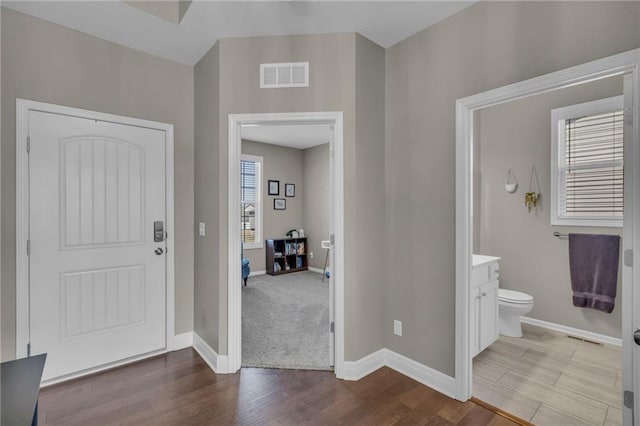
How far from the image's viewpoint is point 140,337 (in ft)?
8.78

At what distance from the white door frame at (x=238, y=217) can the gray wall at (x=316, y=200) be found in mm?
3718

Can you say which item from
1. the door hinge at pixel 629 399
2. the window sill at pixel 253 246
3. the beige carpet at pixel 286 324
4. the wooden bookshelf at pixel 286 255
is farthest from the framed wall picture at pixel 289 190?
the door hinge at pixel 629 399

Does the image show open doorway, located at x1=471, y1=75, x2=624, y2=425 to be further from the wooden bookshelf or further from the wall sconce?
the wooden bookshelf

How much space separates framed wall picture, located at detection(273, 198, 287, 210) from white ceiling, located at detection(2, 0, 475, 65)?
3946mm

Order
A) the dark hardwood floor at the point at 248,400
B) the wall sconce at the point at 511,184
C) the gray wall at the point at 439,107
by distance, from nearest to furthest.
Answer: the gray wall at the point at 439,107
the dark hardwood floor at the point at 248,400
the wall sconce at the point at 511,184

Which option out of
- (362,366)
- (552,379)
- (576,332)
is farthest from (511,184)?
(362,366)

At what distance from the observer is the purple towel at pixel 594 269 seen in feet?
9.48

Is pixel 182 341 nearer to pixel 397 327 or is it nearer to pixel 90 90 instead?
pixel 397 327

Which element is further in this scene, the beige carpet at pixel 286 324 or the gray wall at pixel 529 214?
the gray wall at pixel 529 214

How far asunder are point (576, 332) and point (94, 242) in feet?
15.1

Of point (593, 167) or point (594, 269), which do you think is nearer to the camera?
point (594, 269)

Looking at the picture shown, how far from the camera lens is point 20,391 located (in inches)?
39.2

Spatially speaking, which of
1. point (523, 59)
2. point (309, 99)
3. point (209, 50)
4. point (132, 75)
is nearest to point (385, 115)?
point (309, 99)

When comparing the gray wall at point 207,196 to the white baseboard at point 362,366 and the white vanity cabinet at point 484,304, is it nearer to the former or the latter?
the white baseboard at point 362,366
